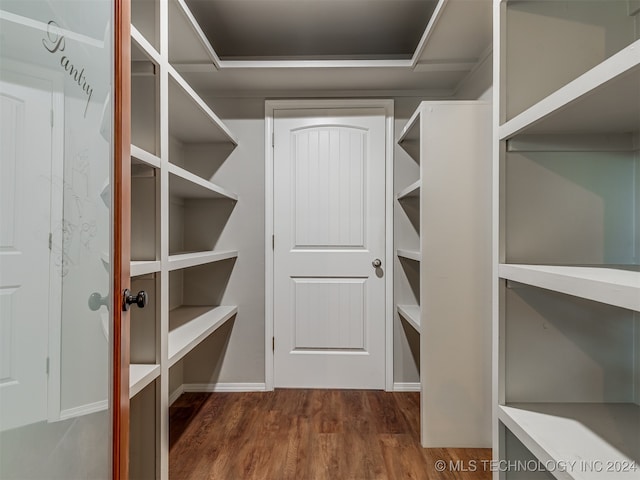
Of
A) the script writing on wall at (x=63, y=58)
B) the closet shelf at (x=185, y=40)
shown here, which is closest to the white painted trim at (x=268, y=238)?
the closet shelf at (x=185, y=40)

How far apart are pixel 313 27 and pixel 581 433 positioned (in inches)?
95.5

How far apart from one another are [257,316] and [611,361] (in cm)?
216

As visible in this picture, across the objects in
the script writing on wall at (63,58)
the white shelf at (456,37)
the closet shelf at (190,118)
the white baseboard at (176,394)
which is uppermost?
the white shelf at (456,37)

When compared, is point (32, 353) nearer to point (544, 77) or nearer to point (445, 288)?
point (544, 77)

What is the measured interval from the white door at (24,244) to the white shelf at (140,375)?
461 millimetres

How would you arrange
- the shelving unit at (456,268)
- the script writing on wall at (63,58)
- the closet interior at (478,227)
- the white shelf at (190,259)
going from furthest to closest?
the shelving unit at (456,268) < the white shelf at (190,259) < the closet interior at (478,227) < the script writing on wall at (63,58)

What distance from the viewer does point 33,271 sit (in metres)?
0.73

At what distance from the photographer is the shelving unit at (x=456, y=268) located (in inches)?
77.0

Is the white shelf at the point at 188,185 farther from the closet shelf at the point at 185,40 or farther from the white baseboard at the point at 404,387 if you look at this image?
the white baseboard at the point at 404,387

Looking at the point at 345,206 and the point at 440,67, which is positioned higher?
the point at 440,67

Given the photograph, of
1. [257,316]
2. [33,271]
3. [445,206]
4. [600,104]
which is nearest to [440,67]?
[445,206]

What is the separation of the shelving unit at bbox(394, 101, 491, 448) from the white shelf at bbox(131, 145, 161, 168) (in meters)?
1.31

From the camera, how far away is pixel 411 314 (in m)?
2.38

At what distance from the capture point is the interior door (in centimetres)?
68
